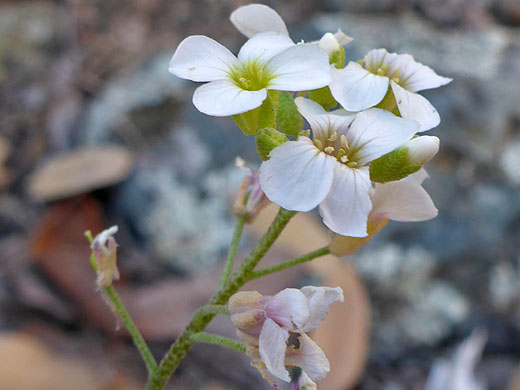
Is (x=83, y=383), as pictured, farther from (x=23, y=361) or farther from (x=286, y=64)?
(x=286, y=64)

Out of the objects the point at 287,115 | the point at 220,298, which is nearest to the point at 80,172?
the point at 220,298

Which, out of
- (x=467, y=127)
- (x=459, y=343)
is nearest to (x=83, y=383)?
(x=459, y=343)

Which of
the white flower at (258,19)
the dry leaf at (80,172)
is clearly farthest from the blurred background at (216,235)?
the white flower at (258,19)

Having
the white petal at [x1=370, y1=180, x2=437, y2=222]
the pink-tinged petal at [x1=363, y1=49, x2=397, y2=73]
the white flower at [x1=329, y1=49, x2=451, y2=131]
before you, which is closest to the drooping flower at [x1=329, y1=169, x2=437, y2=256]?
the white petal at [x1=370, y1=180, x2=437, y2=222]

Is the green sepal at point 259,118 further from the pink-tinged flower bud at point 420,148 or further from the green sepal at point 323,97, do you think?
the pink-tinged flower bud at point 420,148

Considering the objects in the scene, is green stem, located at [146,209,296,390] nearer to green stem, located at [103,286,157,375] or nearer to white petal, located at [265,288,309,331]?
green stem, located at [103,286,157,375]

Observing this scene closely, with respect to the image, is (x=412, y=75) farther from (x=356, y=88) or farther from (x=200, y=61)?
(x=200, y=61)
